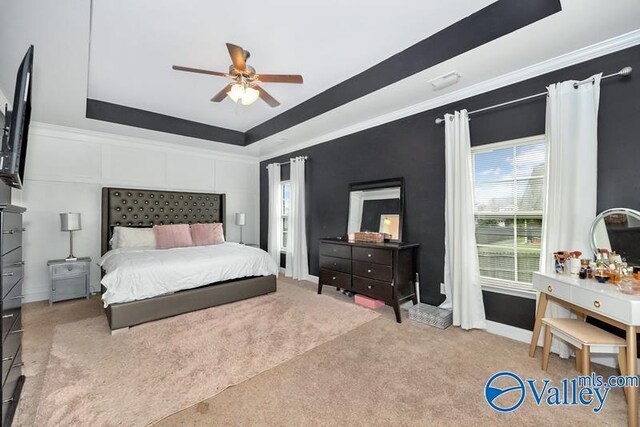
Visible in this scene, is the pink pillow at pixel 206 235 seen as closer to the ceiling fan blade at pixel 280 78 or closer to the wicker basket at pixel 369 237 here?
the wicker basket at pixel 369 237

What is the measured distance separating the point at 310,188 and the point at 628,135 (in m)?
3.86

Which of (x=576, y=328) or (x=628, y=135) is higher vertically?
(x=628, y=135)

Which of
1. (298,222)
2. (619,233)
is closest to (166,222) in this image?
(298,222)

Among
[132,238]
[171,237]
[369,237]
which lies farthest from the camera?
[171,237]

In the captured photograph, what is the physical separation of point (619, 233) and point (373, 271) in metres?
2.10

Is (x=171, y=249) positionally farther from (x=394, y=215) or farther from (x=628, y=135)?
(x=628, y=135)

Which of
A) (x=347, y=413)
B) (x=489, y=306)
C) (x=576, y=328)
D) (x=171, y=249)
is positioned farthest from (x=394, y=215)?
(x=171, y=249)

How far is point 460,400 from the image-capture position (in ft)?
5.84

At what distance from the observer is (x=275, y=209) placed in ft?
18.0

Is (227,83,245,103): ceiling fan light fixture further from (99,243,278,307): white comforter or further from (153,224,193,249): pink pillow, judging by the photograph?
(153,224,193,249): pink pillow

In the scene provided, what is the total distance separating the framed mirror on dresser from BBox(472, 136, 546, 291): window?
2.60ft

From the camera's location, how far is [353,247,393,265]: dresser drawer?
3.09 m

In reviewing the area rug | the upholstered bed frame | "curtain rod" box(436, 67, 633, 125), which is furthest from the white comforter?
"curtain rod" box(436, 67, 633, 125)

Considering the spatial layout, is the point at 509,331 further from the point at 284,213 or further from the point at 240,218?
the point at 240,218
